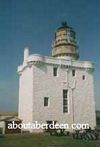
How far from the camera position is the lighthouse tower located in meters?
34.2

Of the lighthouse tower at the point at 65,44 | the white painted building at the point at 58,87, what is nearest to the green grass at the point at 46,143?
the white painted building at the point at 58,87

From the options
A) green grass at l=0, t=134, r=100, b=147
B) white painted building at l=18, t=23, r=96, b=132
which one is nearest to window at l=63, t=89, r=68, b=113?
white painted building at l=18, t=23, r=96, b=132

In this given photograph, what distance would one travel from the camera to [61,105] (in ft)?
99.0

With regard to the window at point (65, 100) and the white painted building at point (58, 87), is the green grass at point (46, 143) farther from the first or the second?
the window at point (65, 100)

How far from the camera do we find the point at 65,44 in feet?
113

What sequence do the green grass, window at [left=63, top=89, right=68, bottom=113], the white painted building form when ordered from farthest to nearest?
window at [left=63, top=89, right=68, bottom=113] < the white painted building < the green grass

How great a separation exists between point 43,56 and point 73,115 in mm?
7773

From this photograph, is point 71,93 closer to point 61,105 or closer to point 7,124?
Result: point 61,105

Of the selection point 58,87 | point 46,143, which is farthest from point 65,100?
point 46,143

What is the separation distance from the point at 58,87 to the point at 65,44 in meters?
6.70

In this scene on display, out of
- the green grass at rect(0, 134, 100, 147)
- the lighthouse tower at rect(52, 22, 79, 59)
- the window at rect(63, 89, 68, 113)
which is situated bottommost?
the green grass at rect(0, 134, 100, 147)

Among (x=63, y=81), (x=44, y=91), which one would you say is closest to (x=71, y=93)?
(x=63, y=81)

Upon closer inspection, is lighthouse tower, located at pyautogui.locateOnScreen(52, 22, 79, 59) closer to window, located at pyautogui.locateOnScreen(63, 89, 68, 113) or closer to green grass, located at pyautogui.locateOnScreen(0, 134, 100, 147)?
window, located at pyautogui.locateOnScreen(63, 89, 68, 113)

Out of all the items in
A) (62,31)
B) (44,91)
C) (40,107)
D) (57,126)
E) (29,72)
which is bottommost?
(57,126)
